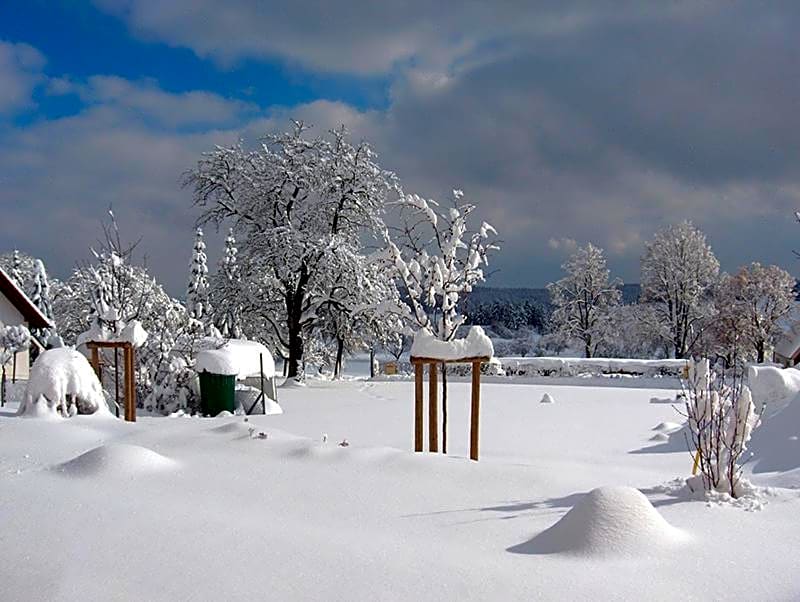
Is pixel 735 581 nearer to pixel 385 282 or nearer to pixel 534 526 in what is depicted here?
pixel 534 526

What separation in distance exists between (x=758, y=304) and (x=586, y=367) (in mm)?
8486

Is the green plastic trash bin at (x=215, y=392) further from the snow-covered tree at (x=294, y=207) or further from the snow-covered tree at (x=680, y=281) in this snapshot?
the snow-covered tree at (x=680, y=281)

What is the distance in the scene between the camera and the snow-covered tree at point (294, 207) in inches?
956

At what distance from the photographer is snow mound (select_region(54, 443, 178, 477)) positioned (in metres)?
6.25

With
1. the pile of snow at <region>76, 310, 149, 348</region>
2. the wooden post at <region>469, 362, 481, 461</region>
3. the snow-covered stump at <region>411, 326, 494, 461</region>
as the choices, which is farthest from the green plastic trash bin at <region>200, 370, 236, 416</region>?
the wooden post at <region>469, 362, 481, 461</region>

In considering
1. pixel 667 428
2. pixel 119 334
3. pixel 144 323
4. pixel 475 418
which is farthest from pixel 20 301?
pixel 667 428

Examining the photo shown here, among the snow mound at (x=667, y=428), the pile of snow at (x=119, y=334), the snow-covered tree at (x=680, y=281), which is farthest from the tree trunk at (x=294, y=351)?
the snow-covered tree at (x=680, y=281)

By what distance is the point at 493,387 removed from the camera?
2353 centimetres

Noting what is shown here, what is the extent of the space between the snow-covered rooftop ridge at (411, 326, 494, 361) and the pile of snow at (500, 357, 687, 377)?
2136 centimetres

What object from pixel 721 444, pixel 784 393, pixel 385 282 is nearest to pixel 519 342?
→ pixel 385 282

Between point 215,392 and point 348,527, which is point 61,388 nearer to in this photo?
point 215,392

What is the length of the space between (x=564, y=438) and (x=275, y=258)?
14.5 meters

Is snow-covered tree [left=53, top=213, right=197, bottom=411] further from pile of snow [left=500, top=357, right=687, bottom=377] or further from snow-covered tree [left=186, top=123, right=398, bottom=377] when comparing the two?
pile of snow [left=500, top=357, right=687, bottom=377]

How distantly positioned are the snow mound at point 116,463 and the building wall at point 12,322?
56.7 ft
